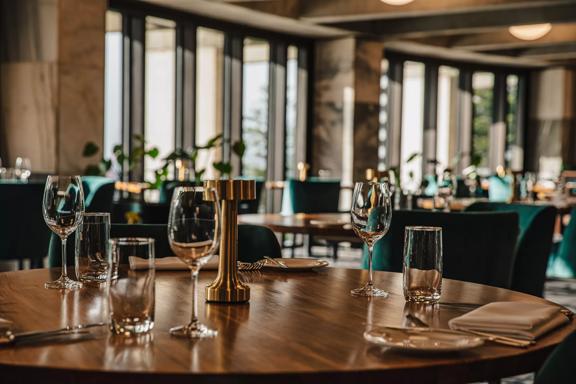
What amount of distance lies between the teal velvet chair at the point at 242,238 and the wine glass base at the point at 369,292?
608 millimetres

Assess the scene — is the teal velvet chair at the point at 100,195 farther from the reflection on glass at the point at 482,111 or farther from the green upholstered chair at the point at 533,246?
the reflection on glass at the point at 482,111

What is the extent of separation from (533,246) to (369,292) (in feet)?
5.67

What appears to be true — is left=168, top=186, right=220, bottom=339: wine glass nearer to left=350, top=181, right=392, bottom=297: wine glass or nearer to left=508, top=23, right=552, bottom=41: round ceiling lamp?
left=350, top=181, right=392, bottom=297: wine glass

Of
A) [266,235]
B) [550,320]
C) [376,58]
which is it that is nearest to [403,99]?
[376,58]

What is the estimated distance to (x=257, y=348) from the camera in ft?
3.68

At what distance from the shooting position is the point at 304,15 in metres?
9.10

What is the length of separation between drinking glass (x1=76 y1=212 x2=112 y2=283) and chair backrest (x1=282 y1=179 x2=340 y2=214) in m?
4.56

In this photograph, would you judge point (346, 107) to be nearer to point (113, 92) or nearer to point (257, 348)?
point (113, 92)

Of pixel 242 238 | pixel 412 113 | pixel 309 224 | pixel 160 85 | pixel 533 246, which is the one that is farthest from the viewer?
pixel 412 113

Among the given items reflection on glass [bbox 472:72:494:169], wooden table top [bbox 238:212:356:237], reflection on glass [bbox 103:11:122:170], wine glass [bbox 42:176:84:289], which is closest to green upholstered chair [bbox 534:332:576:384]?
wine glass [bbox 42:176:84:289]

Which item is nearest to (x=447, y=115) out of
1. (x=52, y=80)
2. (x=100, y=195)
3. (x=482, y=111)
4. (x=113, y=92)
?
(x=482, y=111)

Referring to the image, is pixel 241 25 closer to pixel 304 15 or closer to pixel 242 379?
pixel 304 15

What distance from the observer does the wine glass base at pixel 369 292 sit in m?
1.59

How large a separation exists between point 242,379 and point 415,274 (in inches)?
23.5
